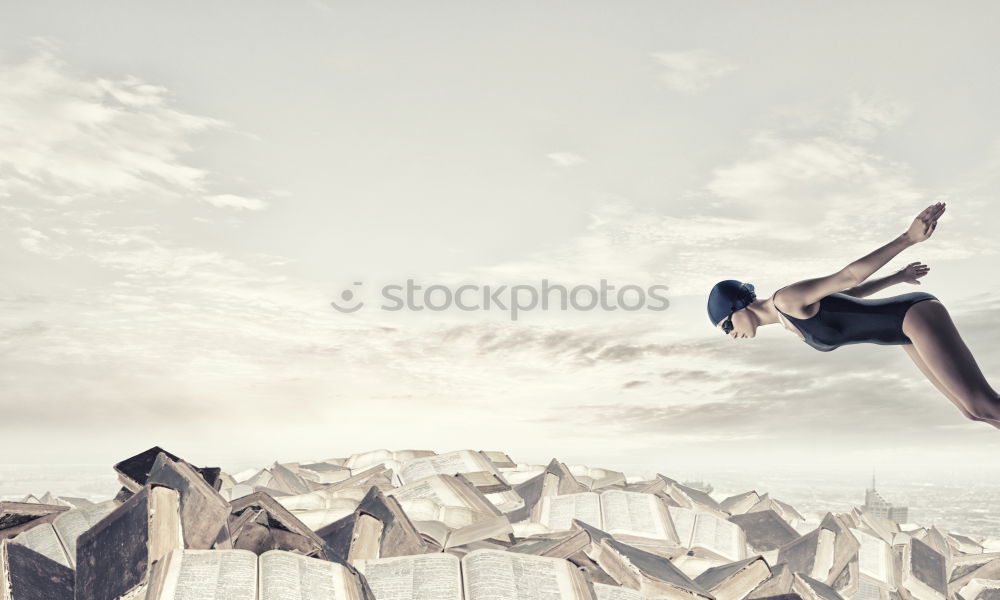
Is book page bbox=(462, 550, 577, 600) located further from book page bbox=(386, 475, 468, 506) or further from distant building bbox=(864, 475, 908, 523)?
distant building bbox=(864, 475, 908, 523)

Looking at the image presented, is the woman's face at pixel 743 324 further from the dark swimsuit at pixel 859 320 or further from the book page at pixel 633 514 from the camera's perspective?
the book page at pixel 633 514

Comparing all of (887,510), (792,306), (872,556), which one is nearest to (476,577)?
(792,306)

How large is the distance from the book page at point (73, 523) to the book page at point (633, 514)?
2300 millimetres

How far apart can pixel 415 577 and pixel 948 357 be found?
6.18ft

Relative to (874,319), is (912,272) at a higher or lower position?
higher

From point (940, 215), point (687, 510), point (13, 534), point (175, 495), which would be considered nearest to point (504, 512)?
point (687, 510)

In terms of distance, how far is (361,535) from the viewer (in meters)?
2.80

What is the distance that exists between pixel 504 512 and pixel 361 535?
1.45 metres

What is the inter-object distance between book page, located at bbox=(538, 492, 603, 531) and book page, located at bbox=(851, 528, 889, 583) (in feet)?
5.55

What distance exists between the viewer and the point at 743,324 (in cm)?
257

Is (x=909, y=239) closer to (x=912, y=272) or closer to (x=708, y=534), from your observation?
(x=912, y=272)

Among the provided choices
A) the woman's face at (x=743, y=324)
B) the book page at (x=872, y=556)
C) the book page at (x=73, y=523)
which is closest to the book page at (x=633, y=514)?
the book page at (x=872, y=556)

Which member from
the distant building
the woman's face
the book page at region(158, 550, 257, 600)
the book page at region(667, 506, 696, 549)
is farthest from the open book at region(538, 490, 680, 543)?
the distant building

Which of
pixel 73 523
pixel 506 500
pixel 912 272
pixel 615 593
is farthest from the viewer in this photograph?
pixel 506 500
